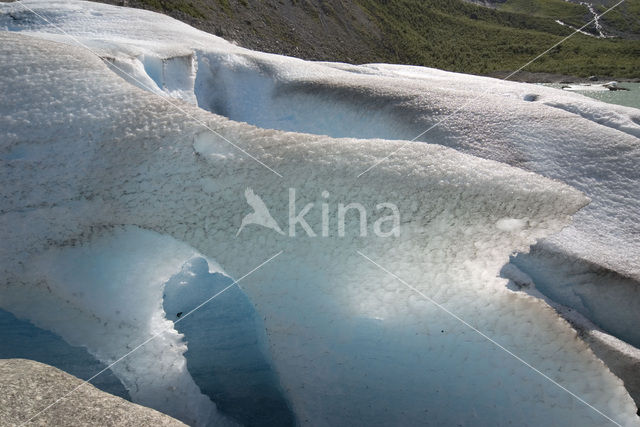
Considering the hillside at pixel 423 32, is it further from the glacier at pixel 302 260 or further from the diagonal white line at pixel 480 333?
the diagonal white line at pixel 480 333

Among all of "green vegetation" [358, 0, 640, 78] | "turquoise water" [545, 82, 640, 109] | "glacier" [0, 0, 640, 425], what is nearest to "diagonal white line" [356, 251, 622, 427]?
"glacier" [0, 0, 640, 425]

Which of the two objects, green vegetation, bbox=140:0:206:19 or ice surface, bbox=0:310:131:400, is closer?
ice surface, bbox=0:310:131:400

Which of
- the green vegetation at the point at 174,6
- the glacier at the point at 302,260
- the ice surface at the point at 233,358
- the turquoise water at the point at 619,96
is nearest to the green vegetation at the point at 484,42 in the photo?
the turquoise water at the point at 619,96

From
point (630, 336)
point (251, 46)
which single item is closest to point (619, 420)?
point (630, 336)

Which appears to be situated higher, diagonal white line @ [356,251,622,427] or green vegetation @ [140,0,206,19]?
diagonal white line @ [356,251,622,427]

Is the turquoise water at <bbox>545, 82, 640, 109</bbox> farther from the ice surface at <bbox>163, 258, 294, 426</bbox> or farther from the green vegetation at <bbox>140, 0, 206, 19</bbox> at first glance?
the ice surface at <bbox>163, 258, 294, 426</bbox>

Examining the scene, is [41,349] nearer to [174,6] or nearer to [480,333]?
[480,333]

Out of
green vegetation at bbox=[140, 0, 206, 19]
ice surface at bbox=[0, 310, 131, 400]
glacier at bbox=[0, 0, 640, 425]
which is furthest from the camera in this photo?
green vegetation at bbox=[140, 0, 206, 19]
